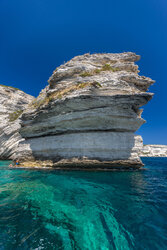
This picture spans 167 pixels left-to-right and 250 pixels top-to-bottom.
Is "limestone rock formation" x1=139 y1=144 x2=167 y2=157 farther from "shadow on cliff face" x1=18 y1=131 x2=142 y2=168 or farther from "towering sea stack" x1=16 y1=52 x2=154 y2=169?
"towering sea stack" x1=16 y1=52 x2=154 y2=169

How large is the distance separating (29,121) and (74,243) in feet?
56.7

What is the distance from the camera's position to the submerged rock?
14.1 metres

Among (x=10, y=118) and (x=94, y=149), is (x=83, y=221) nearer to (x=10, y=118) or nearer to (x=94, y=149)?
(x=94, y=149)

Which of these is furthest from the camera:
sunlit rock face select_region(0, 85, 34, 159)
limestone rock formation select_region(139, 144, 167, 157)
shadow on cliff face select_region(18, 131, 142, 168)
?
limestone rock formation select_region(139, 144, 167, 157)

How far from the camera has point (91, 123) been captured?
15156 millimetres

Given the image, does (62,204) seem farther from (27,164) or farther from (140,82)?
(140,82)

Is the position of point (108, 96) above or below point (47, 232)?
above

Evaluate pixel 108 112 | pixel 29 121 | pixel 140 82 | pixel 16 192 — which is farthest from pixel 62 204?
pixel 140 82

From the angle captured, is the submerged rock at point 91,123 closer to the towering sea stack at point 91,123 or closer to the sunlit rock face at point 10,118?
the towering sea stack at point 91,123

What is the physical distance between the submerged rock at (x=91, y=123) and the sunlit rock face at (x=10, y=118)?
12.1 meters

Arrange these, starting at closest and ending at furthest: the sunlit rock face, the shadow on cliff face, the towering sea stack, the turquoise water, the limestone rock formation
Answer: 1. the turquoise water
2. the shadow on cliff face
3. the towering sea stack
4. the sunlit rock face
5. the limestone rock formation

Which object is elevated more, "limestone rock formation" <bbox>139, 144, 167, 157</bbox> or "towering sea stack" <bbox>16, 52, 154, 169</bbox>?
"towering sea stack" <bbox>16, 52, 154, 169</bbox>

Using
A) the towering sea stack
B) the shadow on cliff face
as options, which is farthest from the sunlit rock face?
the shadow on cliff face

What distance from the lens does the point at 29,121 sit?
58.6 ft
